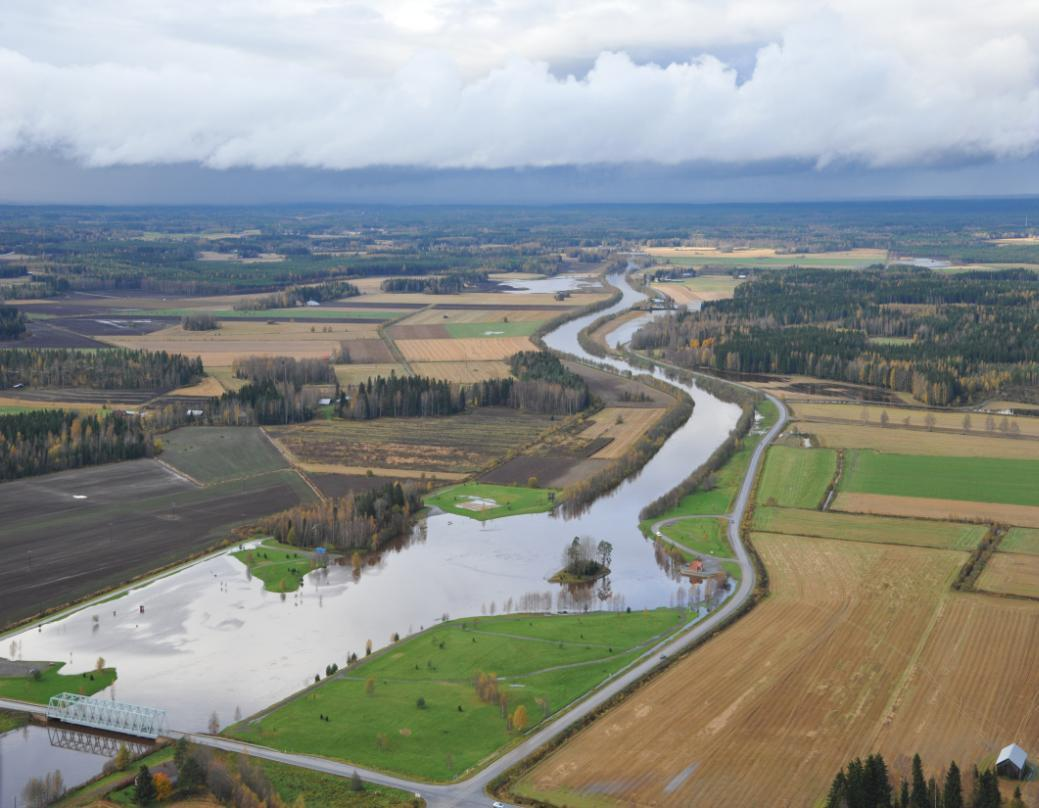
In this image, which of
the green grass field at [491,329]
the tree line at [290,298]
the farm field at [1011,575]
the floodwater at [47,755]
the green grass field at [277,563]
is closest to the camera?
the floodwater at [47,755]

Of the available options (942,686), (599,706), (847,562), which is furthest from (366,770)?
(847,562)

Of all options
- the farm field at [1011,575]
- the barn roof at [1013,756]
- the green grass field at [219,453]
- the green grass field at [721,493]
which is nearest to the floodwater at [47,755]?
the barn roof at [1013,756]

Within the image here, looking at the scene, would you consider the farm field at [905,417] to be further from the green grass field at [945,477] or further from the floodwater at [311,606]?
the floodwater at [311,606]

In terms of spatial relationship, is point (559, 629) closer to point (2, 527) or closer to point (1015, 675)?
point (1015, 675)

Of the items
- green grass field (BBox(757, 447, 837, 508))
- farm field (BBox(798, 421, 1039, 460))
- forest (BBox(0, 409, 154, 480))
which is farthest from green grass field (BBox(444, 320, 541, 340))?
green grass field (BBox(757, 447, 837, 508))

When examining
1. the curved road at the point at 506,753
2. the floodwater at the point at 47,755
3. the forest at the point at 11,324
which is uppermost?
the forest at the point at 11,324

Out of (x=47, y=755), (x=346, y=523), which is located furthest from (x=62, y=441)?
(x=47, y=755)
